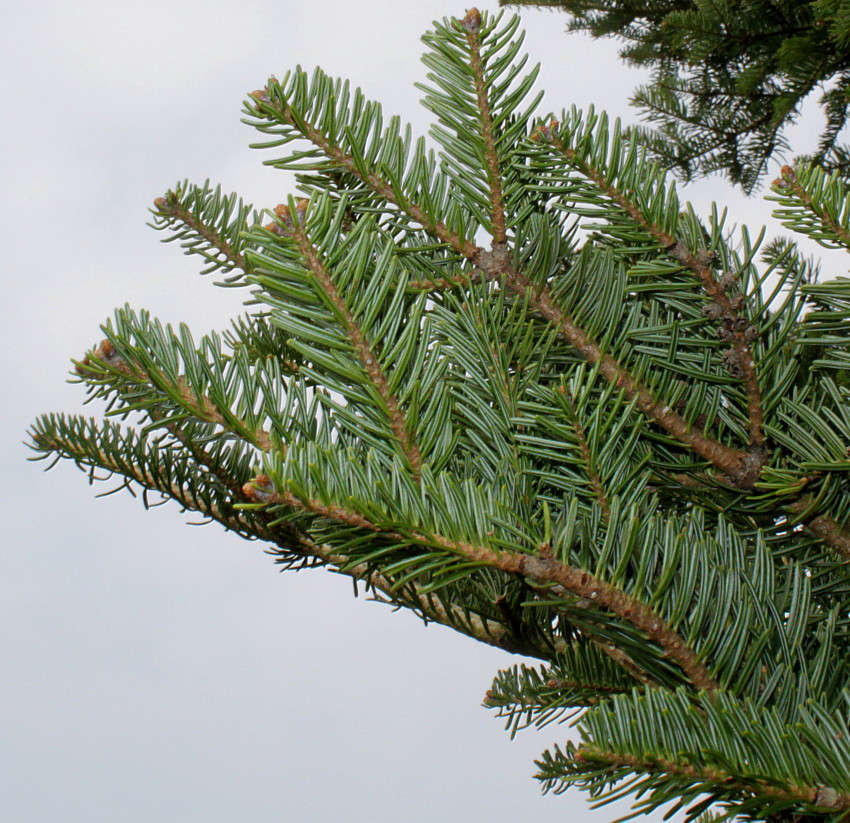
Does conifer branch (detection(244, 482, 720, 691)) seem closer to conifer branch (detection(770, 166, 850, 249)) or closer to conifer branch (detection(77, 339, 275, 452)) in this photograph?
conifer branch (detection(77, 339, 275, 452))

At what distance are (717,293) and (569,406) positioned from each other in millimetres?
109

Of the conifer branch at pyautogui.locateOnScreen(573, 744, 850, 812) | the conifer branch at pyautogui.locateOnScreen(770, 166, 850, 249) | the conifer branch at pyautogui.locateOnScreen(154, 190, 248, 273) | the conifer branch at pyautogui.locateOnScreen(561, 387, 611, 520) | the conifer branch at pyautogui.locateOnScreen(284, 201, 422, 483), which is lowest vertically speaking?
the conifer branch at pyautogui.locateOnScreen(573, 744, 850, 812)

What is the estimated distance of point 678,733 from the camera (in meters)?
0.30

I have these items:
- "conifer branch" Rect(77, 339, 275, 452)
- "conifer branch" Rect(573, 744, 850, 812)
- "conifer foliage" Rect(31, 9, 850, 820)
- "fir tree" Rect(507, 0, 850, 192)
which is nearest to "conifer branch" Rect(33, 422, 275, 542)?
"conifer foliage" Rect(31, 9, 850, 820)

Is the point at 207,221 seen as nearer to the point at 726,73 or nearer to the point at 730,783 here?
the point at 730,783

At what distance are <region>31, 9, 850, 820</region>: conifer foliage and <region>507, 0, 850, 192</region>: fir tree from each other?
1.16 metres

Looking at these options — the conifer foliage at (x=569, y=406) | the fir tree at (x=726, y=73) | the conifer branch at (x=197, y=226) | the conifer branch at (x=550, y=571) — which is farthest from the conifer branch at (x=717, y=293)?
the fir tree at (x=726, y=73)

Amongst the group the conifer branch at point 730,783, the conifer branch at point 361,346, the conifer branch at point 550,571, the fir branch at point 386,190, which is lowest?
the conifer branch at point 730,783

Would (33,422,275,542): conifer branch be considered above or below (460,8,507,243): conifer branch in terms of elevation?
below

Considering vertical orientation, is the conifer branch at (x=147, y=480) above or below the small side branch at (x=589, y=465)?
above

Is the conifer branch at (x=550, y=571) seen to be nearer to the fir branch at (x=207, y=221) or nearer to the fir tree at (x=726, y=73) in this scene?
the fir branch at (x=207, y=221)

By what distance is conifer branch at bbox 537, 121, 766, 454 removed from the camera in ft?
1.29

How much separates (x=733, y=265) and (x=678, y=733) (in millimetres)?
217

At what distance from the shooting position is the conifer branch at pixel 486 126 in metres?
0.39
